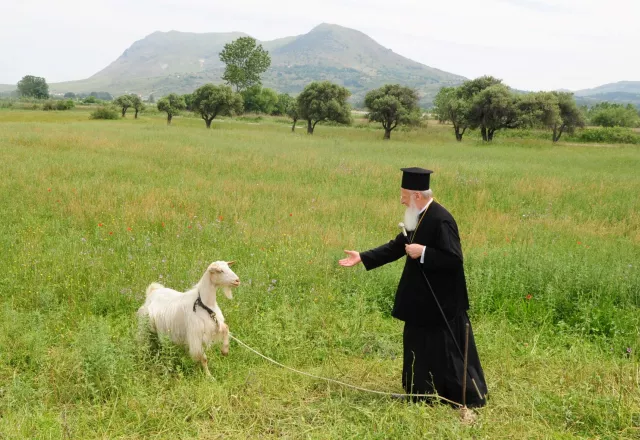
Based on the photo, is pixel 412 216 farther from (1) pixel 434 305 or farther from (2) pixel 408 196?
(1) pixel 434 305

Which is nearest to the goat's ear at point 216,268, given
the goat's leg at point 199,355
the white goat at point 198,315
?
the white goat at point 198,315

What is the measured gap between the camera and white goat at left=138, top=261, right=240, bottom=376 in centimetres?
503

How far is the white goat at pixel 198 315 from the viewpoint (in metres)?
5.03

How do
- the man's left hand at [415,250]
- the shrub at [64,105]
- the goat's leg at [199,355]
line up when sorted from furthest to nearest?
the shrub at [64,105] < the goat's leg at [199,355] < the man's left hand at [415,250]

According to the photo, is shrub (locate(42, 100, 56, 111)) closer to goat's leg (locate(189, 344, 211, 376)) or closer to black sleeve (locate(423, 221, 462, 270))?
goat's leg (locate(189, 344, 211, 376))

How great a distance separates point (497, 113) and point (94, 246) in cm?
4639

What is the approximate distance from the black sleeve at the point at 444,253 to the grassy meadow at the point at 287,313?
149 centimetres

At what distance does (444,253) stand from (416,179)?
→ 0.81 meters

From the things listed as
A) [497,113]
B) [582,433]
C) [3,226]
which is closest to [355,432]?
[582,433]

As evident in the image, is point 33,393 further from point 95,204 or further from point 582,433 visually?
point 95,204

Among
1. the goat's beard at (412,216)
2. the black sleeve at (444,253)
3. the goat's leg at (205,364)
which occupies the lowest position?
the goat's leg at (205,364)

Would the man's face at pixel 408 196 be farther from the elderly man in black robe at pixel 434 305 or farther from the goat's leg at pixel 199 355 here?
the goat's leg at pixel 199 355

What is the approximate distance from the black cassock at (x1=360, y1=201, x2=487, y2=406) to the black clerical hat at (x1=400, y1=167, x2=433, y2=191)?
0.89 feet

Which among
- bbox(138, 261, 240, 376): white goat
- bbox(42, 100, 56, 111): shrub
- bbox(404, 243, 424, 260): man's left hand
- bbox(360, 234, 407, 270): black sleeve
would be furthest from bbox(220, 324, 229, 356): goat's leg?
bbox(42, 100, 56, 111): shrub
